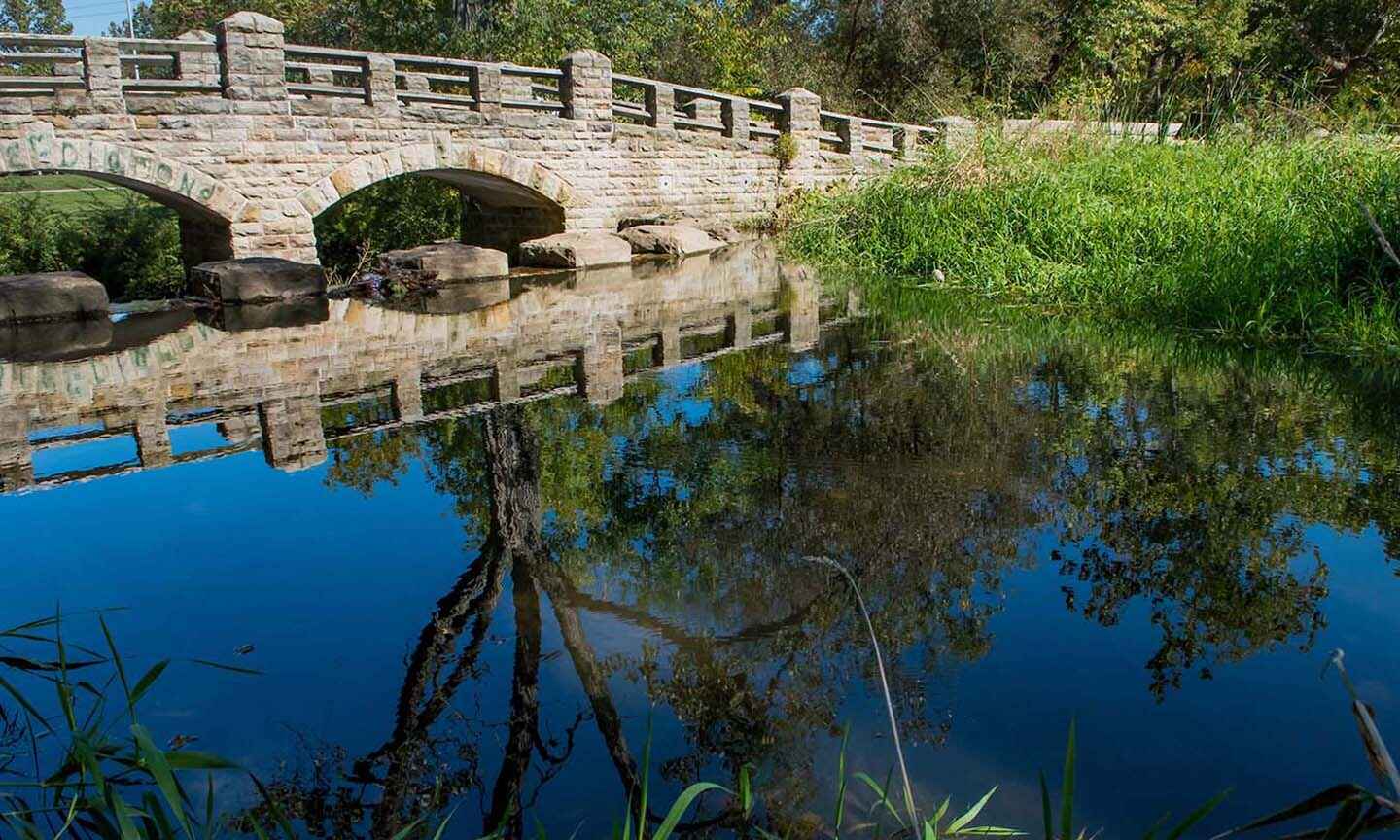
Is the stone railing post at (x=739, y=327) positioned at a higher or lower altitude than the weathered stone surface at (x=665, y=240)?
lower

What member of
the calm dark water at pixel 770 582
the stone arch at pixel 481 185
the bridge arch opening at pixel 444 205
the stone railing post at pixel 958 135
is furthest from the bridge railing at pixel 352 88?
the calm dark water at pixel 770 582

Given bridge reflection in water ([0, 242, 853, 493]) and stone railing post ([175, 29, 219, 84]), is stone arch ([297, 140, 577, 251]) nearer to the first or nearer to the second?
stone railing post ([175, 29, 219, 84])

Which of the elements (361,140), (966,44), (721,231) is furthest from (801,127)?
(966,44)

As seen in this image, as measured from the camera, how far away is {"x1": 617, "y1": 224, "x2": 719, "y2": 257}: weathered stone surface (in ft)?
57.9

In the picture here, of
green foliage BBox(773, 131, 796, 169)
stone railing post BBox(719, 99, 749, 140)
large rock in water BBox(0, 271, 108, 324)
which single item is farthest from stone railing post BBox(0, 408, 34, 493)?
green foliage BBox(773, 131, 796, 169)

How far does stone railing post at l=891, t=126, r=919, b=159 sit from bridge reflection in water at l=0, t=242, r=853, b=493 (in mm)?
7091

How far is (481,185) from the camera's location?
17750 mm

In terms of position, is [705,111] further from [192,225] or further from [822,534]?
[822,534]

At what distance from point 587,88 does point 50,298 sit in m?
8.16

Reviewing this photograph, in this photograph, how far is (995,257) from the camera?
1202cm

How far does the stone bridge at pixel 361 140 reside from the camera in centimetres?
1277

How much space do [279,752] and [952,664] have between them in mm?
2048

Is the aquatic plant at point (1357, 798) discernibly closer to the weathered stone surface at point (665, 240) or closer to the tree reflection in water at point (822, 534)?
the tree reflection in water at point (822, 534)

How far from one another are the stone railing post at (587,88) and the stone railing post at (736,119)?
282cm
